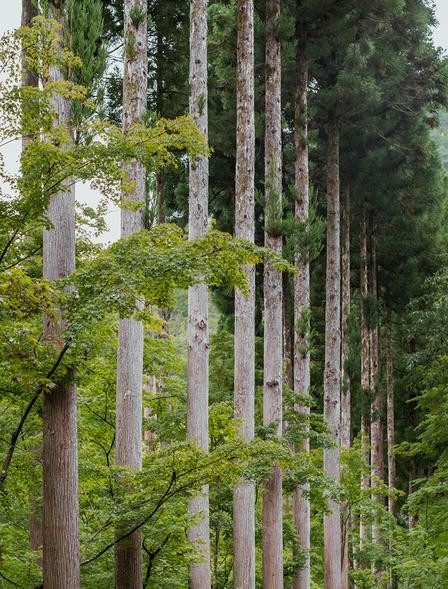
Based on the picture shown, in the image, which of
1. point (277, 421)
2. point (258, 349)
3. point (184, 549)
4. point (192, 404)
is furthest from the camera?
point (258, 349)

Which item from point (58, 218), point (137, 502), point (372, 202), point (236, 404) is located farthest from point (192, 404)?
point (372, 202)

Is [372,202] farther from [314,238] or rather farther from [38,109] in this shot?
[38,109]

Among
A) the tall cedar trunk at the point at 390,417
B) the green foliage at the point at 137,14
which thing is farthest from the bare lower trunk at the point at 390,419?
the green foliage at the point at 137,14

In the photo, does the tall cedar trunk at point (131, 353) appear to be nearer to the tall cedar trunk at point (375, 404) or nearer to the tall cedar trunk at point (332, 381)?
the tall cedar trunk at point (332, 381)

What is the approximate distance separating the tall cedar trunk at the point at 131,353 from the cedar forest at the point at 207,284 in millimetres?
26

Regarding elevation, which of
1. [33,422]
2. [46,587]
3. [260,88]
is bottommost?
[46,587]

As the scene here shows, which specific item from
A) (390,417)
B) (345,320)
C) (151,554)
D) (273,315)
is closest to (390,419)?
(390,417)

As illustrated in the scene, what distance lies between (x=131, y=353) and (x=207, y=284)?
8.26 ft

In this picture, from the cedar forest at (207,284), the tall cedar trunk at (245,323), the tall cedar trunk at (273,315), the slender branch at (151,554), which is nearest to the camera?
the cedar forest at (207,284)

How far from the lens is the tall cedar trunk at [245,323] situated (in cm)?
1166

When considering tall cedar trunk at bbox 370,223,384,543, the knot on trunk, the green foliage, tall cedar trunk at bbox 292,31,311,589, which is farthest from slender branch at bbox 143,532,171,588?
tall cedar trunk at bbox 370,223,384,543

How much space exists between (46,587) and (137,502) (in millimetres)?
1428

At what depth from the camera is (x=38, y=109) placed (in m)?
6.16

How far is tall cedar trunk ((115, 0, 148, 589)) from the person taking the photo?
815 cm
